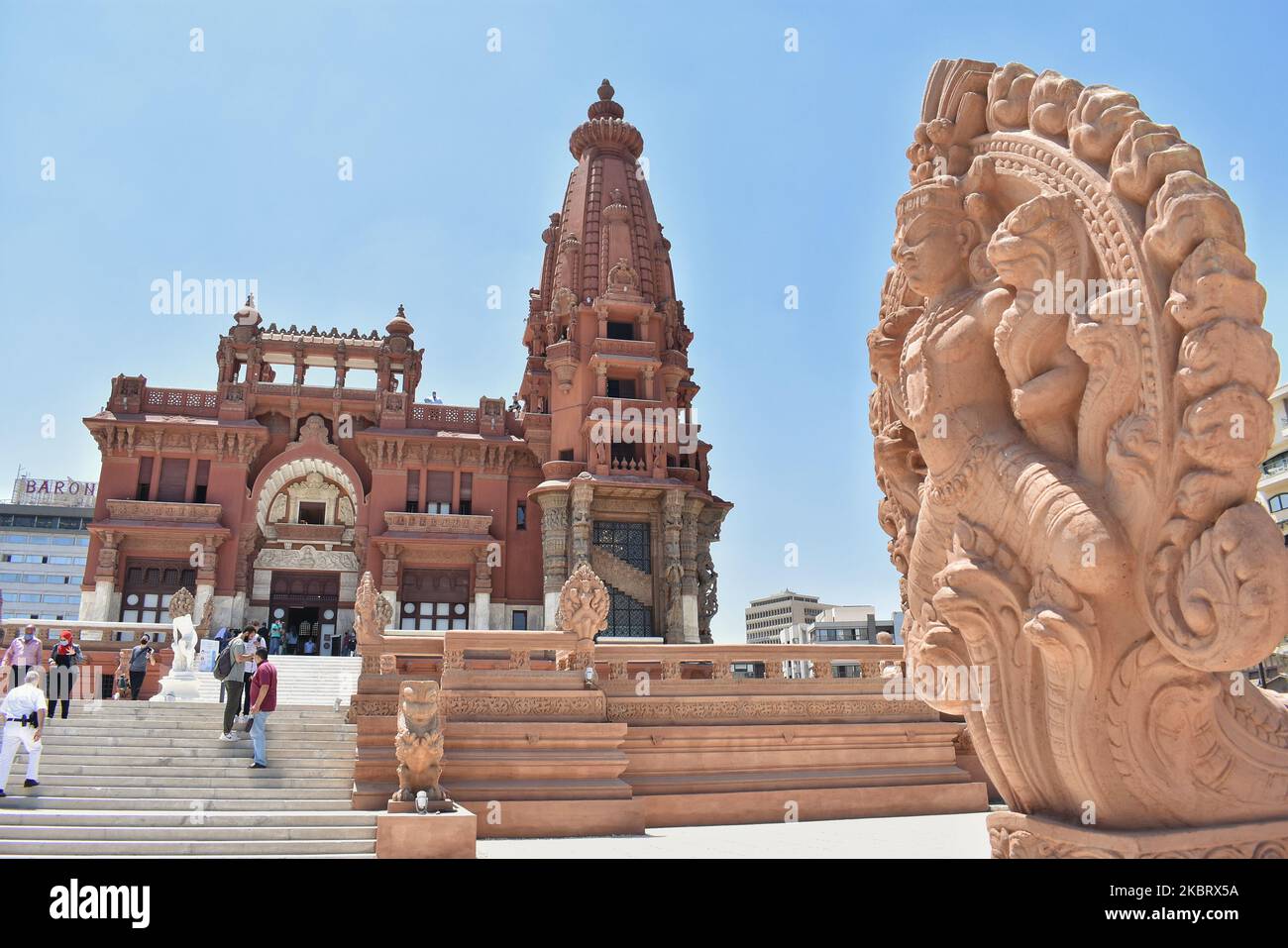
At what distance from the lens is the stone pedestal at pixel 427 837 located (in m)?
7.64

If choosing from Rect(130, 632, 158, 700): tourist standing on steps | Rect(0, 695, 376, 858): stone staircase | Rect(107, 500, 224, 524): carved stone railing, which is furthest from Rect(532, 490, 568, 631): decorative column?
Rect(0, 695, 376, 858): stone staircase

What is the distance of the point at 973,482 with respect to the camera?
4.56 m

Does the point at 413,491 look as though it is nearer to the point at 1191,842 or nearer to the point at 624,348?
the point at 624,348

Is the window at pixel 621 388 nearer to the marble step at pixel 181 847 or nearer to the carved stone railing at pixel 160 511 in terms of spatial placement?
the carved stone railing at pixel 160 511

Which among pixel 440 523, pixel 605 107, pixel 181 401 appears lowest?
pixel 440 523

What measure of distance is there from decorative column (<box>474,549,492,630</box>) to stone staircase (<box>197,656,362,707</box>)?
22.7ft

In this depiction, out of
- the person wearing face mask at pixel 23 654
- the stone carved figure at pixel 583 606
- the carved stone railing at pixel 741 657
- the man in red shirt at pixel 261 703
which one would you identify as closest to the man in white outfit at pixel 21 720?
the man in red shirt at pixel 261 703

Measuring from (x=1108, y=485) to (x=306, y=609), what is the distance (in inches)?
1202

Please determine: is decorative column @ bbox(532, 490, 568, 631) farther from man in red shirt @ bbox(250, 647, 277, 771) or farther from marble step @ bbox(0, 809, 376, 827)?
marble step @ bbox(0, 809, 376, 827)

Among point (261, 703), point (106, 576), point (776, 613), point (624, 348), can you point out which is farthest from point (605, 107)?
point (776, 613)
